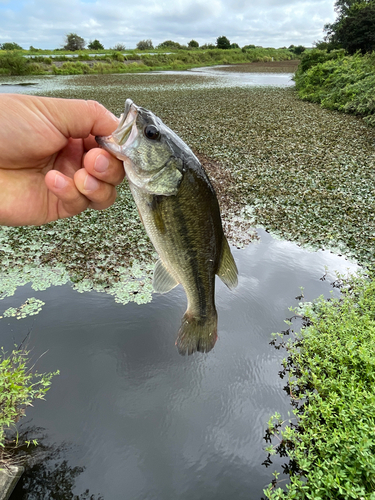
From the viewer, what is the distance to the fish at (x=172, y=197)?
160 cm

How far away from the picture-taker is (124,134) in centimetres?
163

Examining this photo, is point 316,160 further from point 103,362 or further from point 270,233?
point 103,362

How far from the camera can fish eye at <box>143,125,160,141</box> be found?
5.17 ft

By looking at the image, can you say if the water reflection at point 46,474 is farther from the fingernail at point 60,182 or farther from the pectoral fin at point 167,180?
the pectoral fin at point 167,180

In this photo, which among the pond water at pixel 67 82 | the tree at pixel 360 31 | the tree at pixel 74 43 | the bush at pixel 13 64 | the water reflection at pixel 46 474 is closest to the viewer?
the water reflection at pixel 46 474

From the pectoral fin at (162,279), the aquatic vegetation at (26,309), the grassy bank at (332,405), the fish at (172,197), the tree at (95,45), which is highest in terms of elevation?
the tree at (95,45)

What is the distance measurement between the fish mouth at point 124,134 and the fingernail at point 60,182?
0.38 m

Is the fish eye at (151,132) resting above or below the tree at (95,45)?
below

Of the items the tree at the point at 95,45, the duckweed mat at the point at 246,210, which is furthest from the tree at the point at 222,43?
the duckweed mat at the point at 246,210

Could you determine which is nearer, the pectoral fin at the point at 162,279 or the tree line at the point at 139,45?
the pectoral fin at the point at 162,279

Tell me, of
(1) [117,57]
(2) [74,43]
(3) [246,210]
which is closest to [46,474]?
(3) [246,210]

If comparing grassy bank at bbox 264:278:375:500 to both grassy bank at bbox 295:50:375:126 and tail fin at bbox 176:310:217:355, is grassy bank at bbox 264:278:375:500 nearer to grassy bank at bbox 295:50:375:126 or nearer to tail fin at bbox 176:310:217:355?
tail fin at bbox 176:310:217:355

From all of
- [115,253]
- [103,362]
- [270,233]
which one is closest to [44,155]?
[103,362]

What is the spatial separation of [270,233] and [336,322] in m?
2.67
